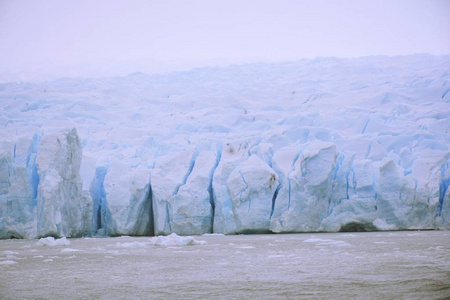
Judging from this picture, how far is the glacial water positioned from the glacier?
2.93m

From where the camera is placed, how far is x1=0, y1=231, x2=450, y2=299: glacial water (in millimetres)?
3920

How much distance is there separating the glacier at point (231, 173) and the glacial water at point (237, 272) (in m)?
2.93

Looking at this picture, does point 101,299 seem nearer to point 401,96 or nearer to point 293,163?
point 293,163

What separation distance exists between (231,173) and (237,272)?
19.4 ft

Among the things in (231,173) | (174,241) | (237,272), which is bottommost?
(174,241)

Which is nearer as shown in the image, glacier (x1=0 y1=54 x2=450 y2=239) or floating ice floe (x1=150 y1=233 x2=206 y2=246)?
floating ice floe (x1=150 y1=233 x2=206 y2=246)

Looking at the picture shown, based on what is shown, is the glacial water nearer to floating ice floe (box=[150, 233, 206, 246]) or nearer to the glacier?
floating ice floe (box=[150, 233, 206, 246])

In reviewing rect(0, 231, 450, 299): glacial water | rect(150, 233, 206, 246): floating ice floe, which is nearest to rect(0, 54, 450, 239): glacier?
rect(150, 233, 206, 246): floating ice floe

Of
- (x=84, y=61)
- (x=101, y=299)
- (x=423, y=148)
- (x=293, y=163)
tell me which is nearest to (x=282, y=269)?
(x=101, y=299)

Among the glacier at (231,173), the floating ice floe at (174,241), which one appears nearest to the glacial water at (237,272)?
the floating ice floe at (174,241)

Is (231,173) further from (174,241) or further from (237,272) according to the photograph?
(237,272)

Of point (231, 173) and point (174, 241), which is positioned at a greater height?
point (231, 173)

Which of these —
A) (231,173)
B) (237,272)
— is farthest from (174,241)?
(237,272)

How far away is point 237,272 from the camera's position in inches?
197
